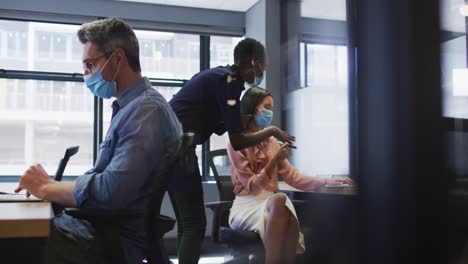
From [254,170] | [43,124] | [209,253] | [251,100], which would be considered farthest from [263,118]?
[43,124]

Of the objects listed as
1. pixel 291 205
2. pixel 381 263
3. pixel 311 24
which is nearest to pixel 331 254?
pixel 381 263

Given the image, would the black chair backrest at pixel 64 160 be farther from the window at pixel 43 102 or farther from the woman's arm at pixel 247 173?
the window at pixel 43 102

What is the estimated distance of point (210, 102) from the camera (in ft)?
6.94

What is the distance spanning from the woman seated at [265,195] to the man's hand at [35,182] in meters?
1.22

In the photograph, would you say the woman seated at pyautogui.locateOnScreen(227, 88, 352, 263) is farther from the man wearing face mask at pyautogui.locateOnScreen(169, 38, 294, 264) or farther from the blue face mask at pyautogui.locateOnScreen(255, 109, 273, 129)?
the man wearing face mask at pyautogui.locateOnScreen(169, 38, 294, 264)

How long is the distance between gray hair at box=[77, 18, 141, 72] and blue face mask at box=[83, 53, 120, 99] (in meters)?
0.08

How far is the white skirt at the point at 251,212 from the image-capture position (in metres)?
2.32

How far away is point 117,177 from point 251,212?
127cm

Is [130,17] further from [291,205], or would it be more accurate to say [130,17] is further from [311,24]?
[291,205]

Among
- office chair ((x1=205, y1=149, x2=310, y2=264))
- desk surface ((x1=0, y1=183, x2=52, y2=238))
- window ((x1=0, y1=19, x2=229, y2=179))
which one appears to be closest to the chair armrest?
office chair ((x1=205, y1=149, x2=310, y2=264))

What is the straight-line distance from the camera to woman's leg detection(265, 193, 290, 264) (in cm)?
227

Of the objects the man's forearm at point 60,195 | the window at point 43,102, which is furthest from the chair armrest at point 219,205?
the window at point 43,102

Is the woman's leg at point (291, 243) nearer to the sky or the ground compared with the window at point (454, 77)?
nearer to the ground

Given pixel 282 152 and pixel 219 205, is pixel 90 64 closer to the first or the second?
pixel 282 152
